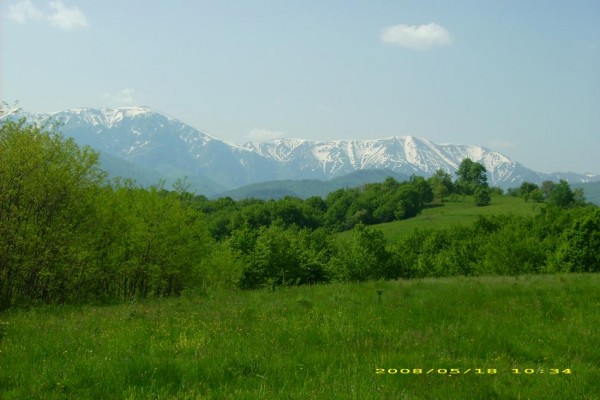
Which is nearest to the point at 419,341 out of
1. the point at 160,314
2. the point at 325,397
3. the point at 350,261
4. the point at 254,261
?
the point at 325,397

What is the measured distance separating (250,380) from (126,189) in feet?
86.5

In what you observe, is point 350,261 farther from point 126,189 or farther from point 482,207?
point 482,207

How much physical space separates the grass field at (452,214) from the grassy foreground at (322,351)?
120091 mm

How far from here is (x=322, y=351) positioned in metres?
7.81

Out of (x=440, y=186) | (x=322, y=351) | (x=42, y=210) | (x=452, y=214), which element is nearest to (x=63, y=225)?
(x=42, y=210)

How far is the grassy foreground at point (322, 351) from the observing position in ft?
19.8

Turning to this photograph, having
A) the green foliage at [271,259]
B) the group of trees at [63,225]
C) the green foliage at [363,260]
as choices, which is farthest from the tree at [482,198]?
the group of trees at [63,225]

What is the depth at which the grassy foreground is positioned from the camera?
6.05 m

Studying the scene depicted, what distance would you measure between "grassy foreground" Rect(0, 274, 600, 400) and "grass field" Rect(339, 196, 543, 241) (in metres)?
120
